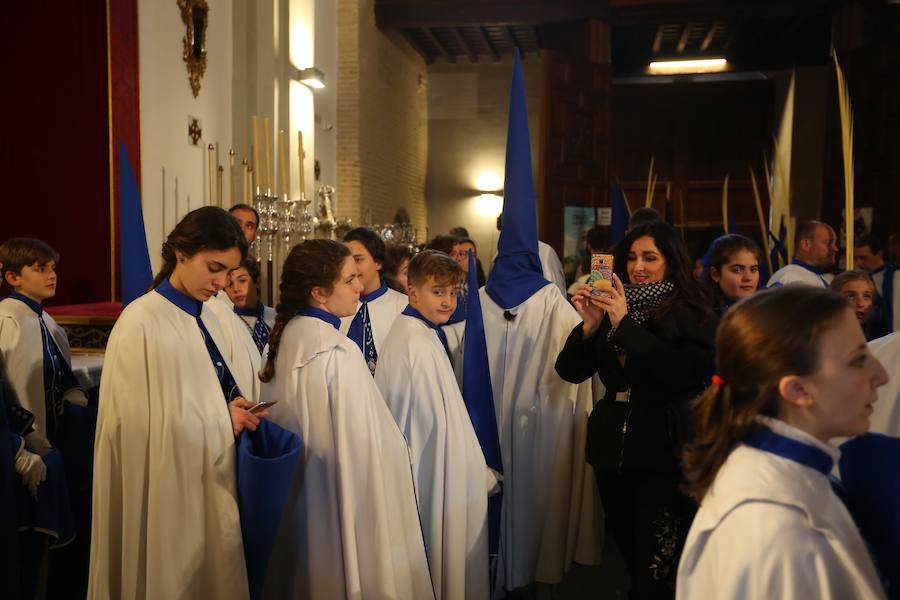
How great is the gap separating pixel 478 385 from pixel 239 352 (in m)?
0.96

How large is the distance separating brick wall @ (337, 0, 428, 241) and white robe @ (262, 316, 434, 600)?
9639mm

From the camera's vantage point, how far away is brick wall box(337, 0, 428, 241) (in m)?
12.1

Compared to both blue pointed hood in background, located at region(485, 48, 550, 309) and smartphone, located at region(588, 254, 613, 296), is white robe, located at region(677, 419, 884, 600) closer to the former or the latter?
smartphone, located at region(588, 254, 613, 296)

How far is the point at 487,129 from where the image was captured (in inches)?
647

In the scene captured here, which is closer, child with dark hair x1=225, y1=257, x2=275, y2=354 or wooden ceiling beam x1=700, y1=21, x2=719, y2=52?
child with dark hair x1=225, y1=257, x2=275, y2=354

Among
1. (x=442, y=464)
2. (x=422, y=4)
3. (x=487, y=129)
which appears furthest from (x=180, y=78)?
(x=487, y=129)

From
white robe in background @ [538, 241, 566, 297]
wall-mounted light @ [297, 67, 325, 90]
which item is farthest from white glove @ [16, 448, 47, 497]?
wall-mounted light @ [297, 67, 325, 90]

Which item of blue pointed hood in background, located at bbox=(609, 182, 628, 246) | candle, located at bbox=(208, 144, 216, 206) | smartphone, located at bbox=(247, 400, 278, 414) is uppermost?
candle, located at bbox=(208, 144, 216, 206)

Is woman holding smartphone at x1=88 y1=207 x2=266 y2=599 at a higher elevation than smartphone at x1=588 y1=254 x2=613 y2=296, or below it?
→ below

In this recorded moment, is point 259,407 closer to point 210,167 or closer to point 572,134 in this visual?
point 210,167

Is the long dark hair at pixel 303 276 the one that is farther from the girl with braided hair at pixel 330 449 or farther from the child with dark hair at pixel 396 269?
the child with dark hair at pixel 396 269

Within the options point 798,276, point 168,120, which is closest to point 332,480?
point 798,276

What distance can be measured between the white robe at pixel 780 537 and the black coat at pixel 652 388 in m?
1.40

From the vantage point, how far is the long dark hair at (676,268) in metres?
3.00
